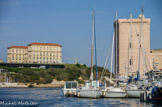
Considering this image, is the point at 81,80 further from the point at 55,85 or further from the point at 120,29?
the point at 120,29

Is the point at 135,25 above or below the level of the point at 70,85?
above

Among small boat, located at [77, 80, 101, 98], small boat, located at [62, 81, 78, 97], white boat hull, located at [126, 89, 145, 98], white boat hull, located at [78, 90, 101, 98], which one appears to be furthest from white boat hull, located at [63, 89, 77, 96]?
white boat hull, located at [126, 89, 145, 98]

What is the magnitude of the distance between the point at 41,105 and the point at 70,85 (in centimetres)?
1008

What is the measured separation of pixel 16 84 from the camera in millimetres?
74312

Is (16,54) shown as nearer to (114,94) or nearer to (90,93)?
(114,94)

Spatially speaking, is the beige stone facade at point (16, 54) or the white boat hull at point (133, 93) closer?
the white boat hull at point (133, 93)

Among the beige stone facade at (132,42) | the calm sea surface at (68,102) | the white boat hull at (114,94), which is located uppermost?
the beige stone facade at (132,42)

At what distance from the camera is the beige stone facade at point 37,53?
108 metres

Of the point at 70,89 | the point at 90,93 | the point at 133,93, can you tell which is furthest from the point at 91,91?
the point at 70,89

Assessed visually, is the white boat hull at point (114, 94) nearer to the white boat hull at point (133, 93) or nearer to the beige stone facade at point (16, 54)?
the white boat hull at point (133, 93)

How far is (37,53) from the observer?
4247 inches

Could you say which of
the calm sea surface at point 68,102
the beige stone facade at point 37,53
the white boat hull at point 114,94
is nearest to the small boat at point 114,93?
the white boat hull at point 114,94

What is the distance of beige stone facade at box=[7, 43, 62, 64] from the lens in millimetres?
107875

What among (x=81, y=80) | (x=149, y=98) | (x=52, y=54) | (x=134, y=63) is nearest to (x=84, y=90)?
(x=149, y=98)
